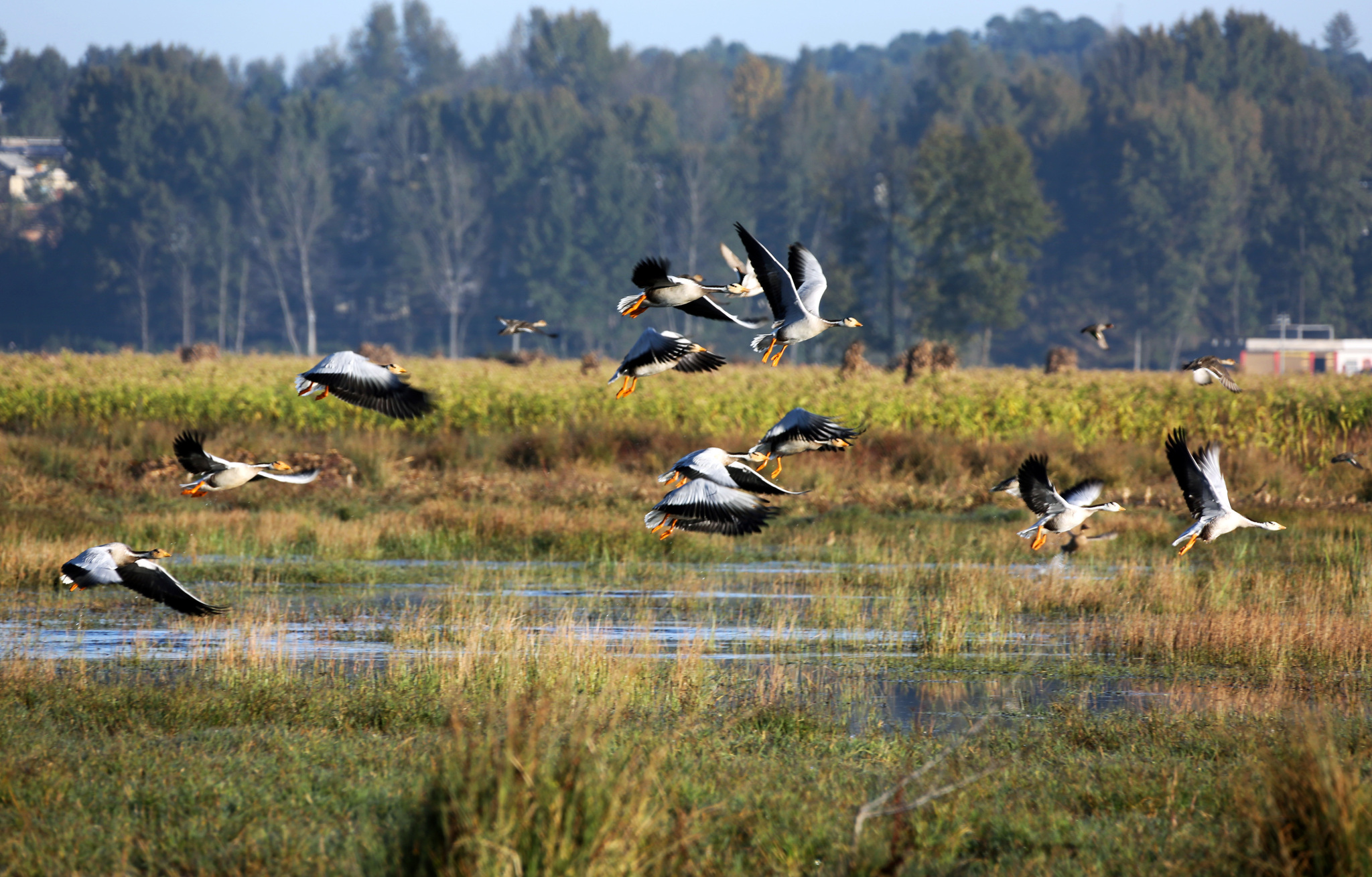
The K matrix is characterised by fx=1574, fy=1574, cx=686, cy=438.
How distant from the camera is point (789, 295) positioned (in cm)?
1114

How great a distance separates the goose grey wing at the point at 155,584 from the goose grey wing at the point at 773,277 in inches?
184

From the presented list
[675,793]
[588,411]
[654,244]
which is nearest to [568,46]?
[654,244]

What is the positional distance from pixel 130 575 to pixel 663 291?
173 inches

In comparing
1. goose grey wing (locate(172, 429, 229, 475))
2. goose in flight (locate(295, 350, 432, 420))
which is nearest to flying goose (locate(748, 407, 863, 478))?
goose in flight (locate(295, 350, 432, 420))

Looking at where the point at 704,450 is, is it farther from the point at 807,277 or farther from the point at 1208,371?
the point at 1208,371

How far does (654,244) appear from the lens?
93125 mm

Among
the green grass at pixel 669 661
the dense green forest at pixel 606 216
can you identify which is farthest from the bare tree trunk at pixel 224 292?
the green grass at pixel 669 661

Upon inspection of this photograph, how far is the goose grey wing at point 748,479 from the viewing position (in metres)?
12.5

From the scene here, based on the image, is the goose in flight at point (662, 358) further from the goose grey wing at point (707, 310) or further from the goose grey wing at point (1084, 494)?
the goose grey wing at point (1084, 494)

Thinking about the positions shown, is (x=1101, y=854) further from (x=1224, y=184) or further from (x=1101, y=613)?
(x=1224, y=184)

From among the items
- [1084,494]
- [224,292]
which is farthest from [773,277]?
[224,292]

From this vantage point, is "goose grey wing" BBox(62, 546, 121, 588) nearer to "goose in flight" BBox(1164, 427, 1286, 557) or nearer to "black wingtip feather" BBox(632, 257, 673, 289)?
"black wingtip feather" BBox(632, 257, 673, 289)

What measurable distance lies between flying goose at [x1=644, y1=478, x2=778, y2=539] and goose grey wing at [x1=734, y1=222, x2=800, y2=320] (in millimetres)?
1645

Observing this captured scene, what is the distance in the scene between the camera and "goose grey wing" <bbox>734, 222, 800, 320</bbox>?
429 inches
